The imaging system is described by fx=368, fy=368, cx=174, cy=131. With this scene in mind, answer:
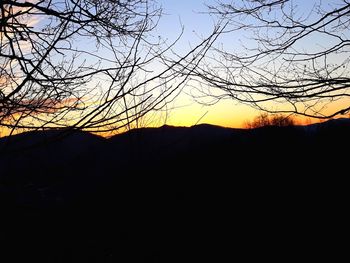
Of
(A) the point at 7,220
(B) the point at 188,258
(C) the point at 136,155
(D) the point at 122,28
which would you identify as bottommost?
(B) the point at 188,258

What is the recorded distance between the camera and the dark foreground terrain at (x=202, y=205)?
9.30 m

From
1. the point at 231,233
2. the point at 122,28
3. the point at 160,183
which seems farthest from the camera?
the point at 160,183

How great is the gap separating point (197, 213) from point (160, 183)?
27.0ft

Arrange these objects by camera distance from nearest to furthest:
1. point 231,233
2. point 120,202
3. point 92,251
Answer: point 92,251, point 231,233, point 120,202

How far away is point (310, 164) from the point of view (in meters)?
18.7

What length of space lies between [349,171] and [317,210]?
141 inches

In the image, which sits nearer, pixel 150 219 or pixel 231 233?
pixel 231 233

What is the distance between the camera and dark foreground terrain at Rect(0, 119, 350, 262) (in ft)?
30.5

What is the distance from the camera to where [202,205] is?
17.7m

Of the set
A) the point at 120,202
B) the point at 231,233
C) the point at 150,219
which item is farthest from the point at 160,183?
the point at 231,233

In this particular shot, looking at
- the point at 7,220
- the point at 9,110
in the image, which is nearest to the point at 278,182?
the point at 7,220

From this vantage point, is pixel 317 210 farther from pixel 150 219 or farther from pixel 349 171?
pixel 150 219

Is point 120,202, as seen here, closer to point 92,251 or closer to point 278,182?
point 278,182

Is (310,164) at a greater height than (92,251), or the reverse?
(310,164)
